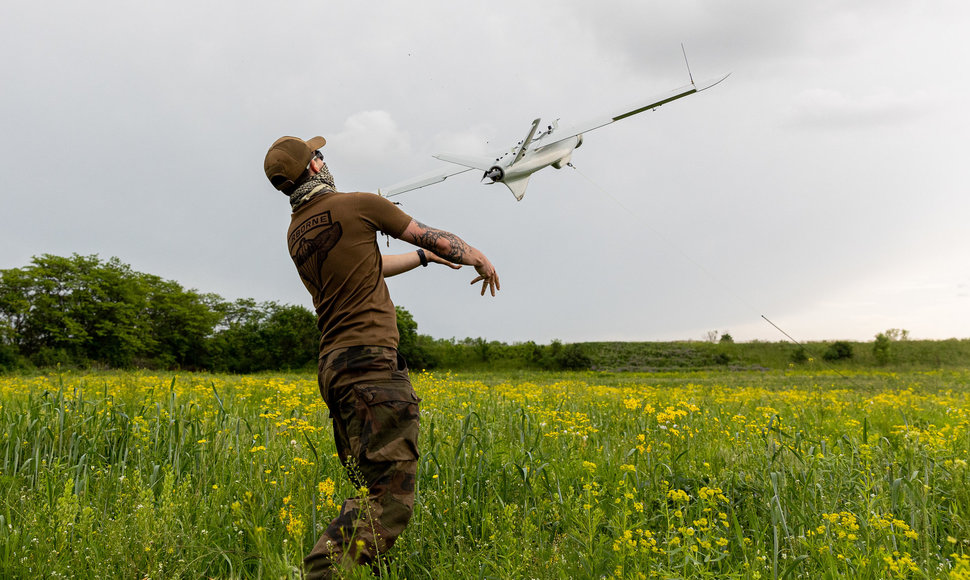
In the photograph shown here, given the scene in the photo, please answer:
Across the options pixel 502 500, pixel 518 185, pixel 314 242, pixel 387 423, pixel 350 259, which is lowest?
pixel 502 500

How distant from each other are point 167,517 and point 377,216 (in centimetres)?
176

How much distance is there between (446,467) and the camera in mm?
4074

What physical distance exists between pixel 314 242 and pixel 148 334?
60.1 metres

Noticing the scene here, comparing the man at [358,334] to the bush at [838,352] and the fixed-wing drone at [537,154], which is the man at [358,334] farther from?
the bush at [838,352]

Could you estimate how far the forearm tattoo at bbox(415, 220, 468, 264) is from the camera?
10.2 feet

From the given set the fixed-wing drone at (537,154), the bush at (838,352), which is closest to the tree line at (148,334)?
the bush at (838,352)

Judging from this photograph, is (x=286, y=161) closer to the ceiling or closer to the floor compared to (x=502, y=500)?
closer to the ceiling

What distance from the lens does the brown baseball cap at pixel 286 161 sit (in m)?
3.17

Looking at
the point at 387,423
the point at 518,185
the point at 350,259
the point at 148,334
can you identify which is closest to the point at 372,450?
the point at 387,423

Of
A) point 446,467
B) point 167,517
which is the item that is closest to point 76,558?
point 167,517

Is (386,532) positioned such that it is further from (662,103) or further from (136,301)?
(136,301)

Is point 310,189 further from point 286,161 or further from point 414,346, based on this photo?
point 414,346

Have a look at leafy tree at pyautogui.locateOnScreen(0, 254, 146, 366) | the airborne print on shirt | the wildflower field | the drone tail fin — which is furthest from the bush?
leafy tree at pyautogui.locateOnScreen(0, 254, 146, 366)

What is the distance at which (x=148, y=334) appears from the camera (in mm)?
54281
